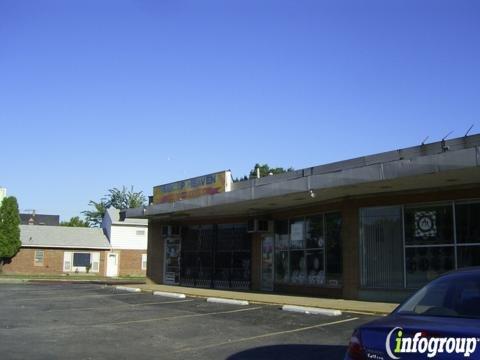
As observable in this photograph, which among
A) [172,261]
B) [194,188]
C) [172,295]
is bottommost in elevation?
[172,295]

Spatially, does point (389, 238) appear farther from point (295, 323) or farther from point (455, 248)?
point (295, 323)

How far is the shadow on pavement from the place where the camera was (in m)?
9.67

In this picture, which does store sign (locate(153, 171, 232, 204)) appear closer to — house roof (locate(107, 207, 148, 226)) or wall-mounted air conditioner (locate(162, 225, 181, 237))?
wall-mounted air conditioner (locate(162, 225, 181, 237))

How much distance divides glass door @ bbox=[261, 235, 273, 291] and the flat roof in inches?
54.3

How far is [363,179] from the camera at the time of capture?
56.4 feet

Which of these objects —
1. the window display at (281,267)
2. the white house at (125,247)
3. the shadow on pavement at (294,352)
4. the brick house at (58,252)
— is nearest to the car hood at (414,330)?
the shadow on pavement at (294,352)

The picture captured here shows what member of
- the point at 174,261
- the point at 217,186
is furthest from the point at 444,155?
the point at 174,261

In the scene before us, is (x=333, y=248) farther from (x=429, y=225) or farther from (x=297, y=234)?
(x=429, y=225)

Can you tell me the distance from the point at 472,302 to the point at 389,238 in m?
14.8

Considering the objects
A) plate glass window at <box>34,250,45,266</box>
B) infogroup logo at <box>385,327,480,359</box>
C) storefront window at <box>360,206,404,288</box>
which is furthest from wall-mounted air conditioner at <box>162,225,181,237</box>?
infogroup logo at <box>385,327,480,359</box>

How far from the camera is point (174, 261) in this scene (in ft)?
108

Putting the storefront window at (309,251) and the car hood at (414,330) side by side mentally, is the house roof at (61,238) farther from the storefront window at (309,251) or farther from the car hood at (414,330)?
the car hood at (414,330)

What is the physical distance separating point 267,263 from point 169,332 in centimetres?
1389

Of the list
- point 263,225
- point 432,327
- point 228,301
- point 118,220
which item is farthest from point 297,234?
point 118,220
